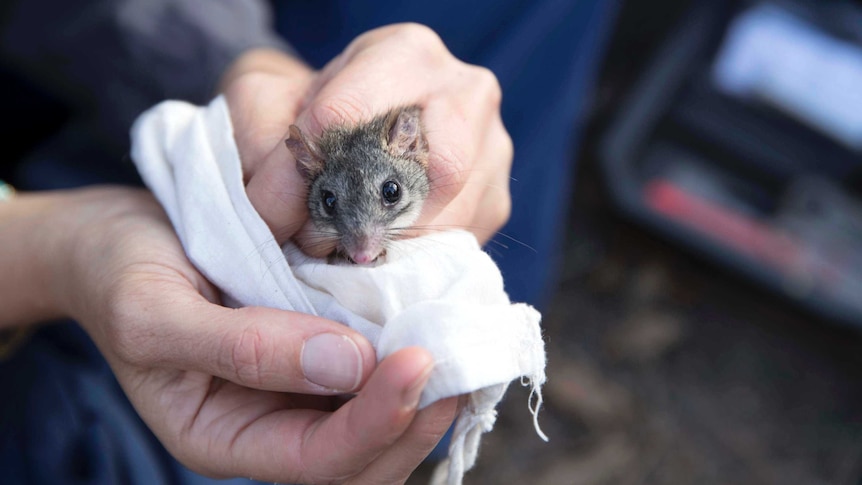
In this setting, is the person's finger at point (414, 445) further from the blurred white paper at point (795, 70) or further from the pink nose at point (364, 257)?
the blurred white paper at point (795, 70)

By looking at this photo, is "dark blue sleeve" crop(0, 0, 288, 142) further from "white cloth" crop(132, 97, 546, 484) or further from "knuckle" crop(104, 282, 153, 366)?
"knuckle" crop(104, 282, 153, 366)

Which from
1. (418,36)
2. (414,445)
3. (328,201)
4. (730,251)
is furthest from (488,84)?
(730,251)

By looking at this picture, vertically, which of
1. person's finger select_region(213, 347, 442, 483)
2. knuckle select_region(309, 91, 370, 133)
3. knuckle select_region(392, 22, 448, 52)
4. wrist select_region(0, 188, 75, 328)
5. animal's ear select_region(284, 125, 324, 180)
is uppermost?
knuckle select_region(392, 22, 448, 52)

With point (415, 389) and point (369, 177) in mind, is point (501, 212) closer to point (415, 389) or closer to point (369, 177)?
point (369, 177)

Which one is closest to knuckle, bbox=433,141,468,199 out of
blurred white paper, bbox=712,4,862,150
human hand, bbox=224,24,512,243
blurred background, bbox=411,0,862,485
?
human hand, bbox=224,24,512,243

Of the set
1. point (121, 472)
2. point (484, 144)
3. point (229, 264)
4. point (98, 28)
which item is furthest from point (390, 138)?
point (98, 28)

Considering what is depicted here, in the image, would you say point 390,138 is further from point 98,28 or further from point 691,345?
point 691,345
